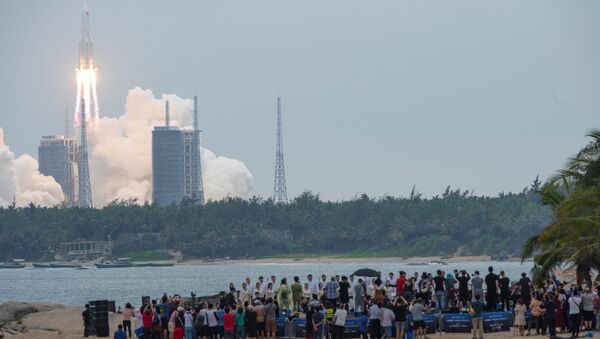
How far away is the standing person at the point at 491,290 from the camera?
5017 cm

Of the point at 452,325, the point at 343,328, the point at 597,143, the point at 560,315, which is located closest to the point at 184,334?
the point at 343,328

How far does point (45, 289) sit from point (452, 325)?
102m

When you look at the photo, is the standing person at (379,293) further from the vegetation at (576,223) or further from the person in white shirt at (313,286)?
the vegetation at (576,223)

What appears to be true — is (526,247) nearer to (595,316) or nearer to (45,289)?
(595,316)

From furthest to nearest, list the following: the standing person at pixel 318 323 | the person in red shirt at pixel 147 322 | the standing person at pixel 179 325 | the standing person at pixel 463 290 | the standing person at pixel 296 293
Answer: the standing person at pixel 296 293 → the standing person at pixel 463 290 → the person in red shirt at pixel 147 322 → the standing person at pixel 179 325 → the standing person at pixel 318 323

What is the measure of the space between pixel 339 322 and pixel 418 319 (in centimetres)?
252

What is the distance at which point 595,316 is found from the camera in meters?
48.7

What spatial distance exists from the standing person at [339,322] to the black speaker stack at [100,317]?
11804 millimetres

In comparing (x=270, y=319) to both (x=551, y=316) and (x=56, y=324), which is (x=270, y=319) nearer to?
(x=551, y=316)

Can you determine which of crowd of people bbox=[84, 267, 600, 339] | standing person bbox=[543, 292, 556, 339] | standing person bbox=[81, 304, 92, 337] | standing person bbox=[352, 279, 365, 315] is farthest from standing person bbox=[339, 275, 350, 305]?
standing person bbox=[81, 304, 92, 337]

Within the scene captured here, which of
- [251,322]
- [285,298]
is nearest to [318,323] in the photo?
[251,322]

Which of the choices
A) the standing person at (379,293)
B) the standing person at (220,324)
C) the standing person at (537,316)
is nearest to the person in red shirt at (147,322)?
the standing person at (220,324)

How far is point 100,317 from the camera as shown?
2191 inches

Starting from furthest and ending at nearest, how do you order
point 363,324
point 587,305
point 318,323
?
point 363,324, point 587,305, point 318,323
